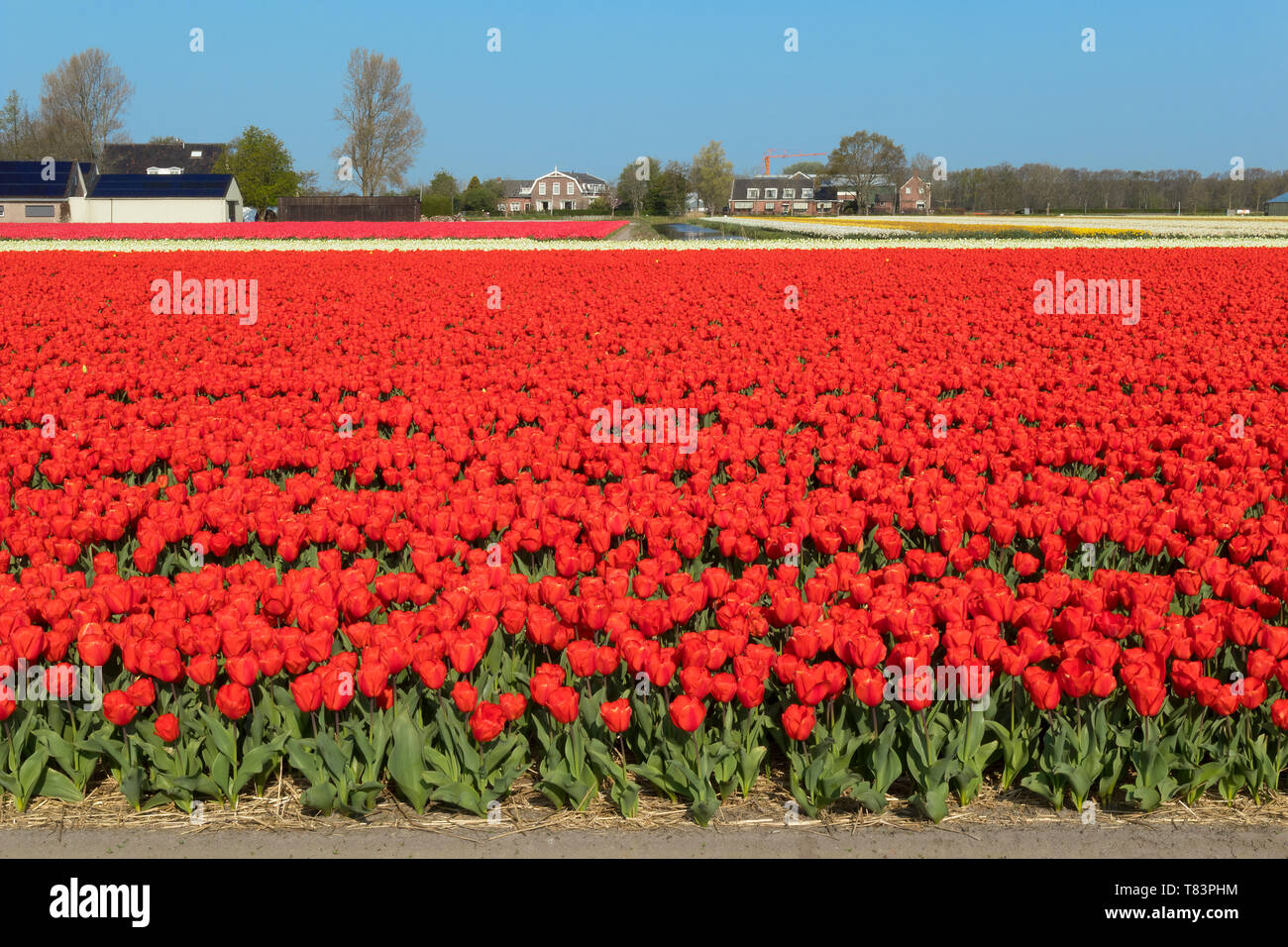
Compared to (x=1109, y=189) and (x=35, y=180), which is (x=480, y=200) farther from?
(x=1109, y=189)

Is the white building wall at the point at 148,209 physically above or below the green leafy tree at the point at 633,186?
below

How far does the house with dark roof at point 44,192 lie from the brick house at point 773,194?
83.3 m

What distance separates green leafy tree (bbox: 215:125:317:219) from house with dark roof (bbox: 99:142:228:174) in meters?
10.3

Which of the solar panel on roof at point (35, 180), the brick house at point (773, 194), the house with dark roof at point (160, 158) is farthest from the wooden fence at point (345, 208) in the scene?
the brick house at point (773, 194)

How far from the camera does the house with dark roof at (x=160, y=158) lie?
89.3 meters

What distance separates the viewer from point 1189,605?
4.26 meters

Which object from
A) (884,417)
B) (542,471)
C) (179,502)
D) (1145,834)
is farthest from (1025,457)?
(179,502)

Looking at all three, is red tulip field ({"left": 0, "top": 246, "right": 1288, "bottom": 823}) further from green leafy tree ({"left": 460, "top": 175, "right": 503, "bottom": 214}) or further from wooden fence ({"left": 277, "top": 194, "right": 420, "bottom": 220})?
green leafy tree ({"left": 460, "top": 175, "right": 503, "bottom": 214})

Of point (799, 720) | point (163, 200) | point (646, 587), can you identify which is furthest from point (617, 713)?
point (163, 200)

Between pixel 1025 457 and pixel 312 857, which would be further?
pixel 1025 457

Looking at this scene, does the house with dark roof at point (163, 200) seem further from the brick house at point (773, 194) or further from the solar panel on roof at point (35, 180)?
the brick house at point (773, 194)

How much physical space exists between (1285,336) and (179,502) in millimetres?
10573

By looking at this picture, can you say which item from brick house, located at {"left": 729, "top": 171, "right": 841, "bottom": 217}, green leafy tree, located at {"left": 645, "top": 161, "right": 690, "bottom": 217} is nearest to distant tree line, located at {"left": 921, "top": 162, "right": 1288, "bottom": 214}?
green leafy tree, located at {"left": 645, "top": 161, "right": 690, "bottom": 217}
